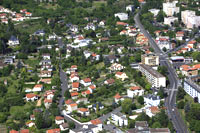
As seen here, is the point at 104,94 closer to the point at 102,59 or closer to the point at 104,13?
the point at 102,59

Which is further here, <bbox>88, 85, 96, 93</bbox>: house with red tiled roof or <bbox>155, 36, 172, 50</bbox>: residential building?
<bbox>155, 36, 172, 50</bbox>: residential building

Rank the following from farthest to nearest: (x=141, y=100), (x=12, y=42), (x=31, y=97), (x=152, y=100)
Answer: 1. (x=12, y=42)
2. (x=31, y=97)
3. (x=141, y=100)
4. (x=152, y=100)

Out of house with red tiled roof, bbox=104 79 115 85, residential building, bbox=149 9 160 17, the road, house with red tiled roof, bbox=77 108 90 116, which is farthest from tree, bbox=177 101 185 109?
residential building, bbox=149 9 160 17

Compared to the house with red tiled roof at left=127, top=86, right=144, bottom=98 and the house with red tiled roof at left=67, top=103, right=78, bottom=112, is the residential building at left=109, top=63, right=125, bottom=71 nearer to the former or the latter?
the house with red tiled roof at left=127, top=86, right=144, bottom=98

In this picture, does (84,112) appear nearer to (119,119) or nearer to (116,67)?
(119,119)

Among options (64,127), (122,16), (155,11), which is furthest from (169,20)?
(64,127)
